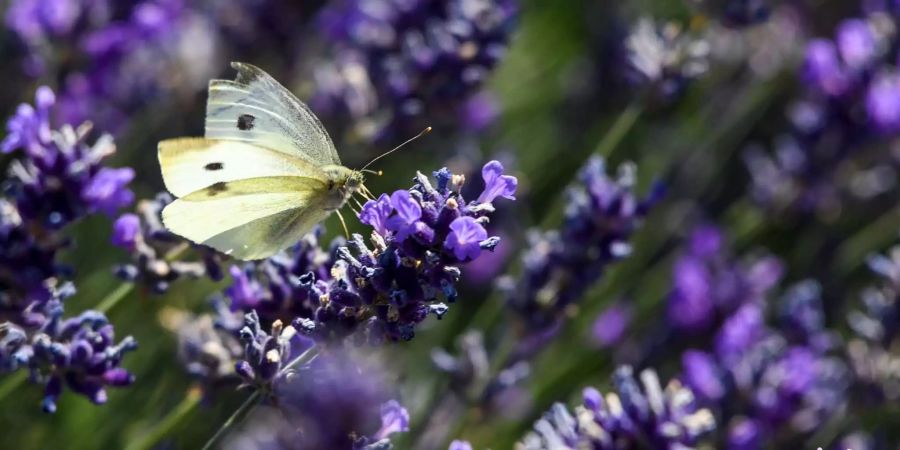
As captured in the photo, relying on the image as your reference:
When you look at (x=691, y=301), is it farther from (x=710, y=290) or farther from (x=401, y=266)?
(x=401, y=266)

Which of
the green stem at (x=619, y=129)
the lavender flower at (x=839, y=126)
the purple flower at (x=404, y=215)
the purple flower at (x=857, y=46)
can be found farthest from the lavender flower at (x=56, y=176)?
the purple flower at (x=857, y=46)

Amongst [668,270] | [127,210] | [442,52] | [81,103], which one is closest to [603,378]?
[668,270]

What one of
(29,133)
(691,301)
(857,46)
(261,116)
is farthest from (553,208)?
(29,133)

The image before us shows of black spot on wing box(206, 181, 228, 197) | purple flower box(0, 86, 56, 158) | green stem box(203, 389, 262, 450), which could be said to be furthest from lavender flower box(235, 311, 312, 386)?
purple flower box(0, 86, 56, 158)

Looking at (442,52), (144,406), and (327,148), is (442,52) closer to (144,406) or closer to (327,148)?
(327,148)

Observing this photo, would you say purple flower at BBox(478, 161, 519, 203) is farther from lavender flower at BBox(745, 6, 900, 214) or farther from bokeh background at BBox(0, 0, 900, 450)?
lavender flower at BBox(745, 6, 900, 214)

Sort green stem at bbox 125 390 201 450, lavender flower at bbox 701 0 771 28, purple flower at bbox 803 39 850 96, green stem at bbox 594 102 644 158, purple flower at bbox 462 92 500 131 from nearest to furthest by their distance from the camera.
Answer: green stem at bbox 125 390 201 450 < green stem at bbox 594 102 644 158 < lavender flower at bbox 701 0 771 28 < purple flower at bbox 803 39 850 96 < purple flower at bbox 462 92 500 131

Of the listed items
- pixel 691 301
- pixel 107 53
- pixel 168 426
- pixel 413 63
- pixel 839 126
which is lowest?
pixel 168 426
